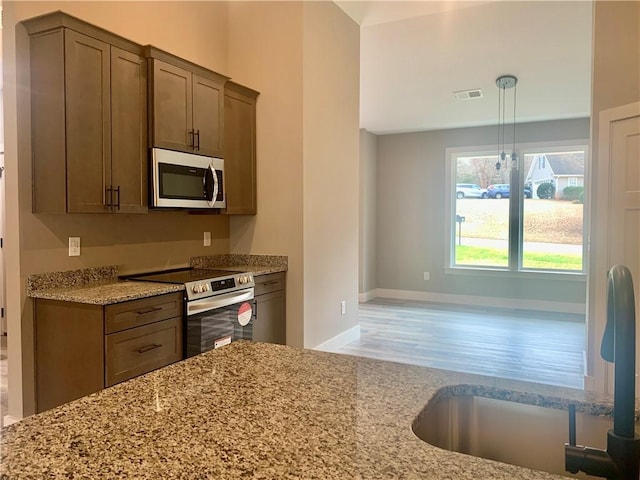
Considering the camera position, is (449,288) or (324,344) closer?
(324,344)

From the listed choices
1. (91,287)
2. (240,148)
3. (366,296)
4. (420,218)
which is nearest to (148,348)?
(91,287)

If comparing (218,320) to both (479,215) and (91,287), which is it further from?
(479,215)

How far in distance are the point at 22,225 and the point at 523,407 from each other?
9.16ft

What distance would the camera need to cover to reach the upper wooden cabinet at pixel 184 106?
10.6 ft

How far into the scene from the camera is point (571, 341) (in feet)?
17.5

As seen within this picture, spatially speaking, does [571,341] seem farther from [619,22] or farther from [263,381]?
[263,381]

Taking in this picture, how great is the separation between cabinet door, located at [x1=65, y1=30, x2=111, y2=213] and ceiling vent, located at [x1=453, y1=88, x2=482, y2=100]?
438cm

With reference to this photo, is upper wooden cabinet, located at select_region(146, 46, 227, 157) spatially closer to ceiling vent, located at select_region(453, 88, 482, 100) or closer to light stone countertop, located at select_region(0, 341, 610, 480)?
light stone countertop, located at select_region(0, 341, 610, 480)

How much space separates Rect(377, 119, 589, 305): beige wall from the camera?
7547mm

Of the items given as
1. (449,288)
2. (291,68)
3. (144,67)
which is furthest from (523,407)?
(449,288)

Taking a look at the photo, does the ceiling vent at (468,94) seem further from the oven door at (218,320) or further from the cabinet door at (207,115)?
the oven door at (218,320)

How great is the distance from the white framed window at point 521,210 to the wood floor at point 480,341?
877 mm

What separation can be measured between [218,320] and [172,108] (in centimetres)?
151

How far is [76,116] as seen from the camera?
2.78 m
